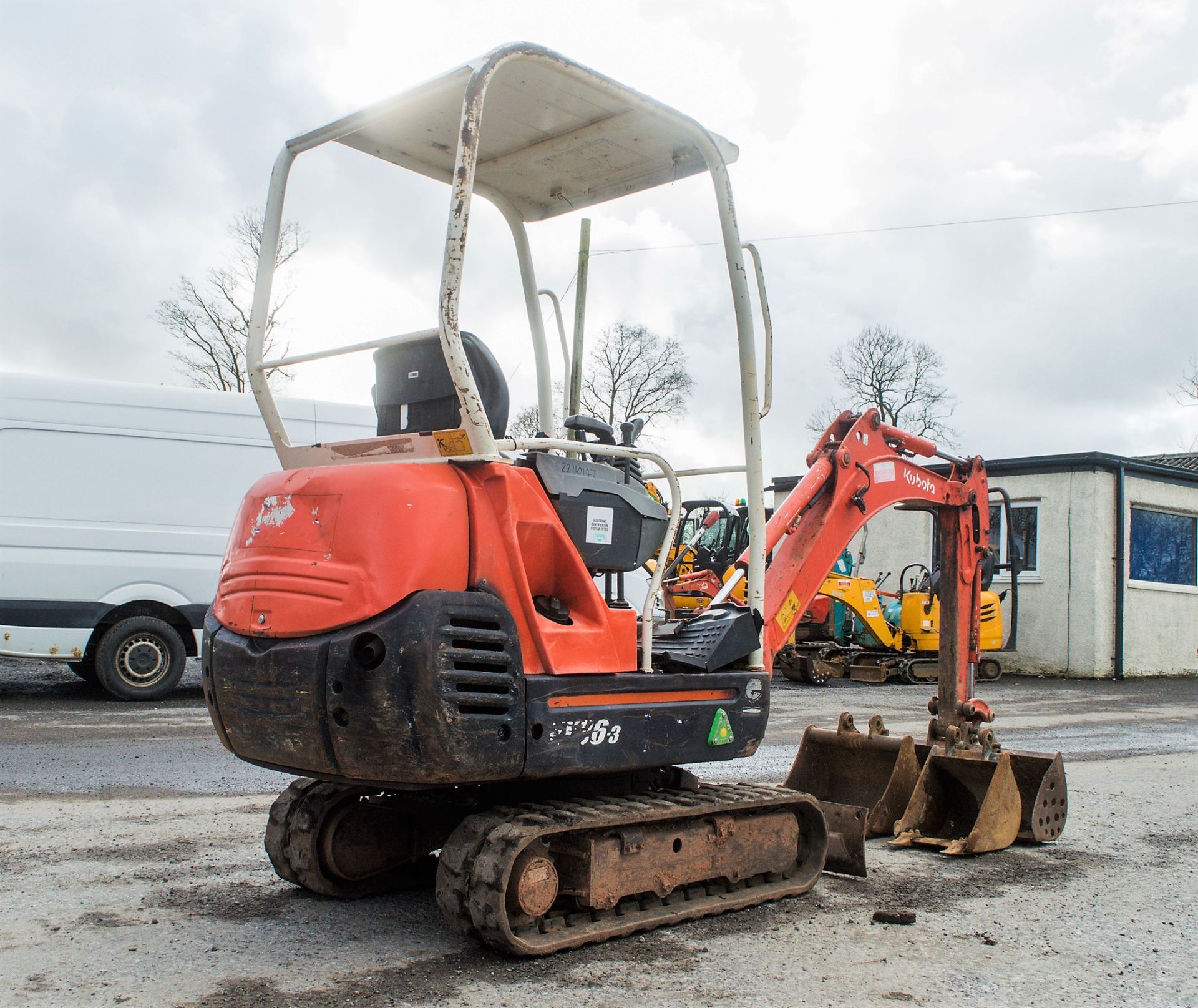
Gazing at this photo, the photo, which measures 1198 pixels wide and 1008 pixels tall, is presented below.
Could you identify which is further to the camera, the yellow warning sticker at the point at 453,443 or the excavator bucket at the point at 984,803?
the excavator bucket at the point at 984,803

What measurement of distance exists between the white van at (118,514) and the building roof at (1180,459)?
3053 centimetres

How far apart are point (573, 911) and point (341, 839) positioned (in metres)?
1.08

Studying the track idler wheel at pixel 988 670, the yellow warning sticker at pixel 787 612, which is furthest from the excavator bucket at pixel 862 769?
the track idler wheel at pixel 988 670

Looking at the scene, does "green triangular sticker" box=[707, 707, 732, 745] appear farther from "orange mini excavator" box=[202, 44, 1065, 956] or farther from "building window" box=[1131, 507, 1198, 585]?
"building window" box=[1131, 507, 1198, 585]

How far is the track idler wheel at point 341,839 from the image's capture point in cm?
471

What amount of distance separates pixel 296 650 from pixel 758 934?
1.94 m

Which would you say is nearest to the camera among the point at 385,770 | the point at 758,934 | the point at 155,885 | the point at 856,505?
the point at 385,770

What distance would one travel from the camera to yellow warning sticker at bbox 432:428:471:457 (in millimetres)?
3904

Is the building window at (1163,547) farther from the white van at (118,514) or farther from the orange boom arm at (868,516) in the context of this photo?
the orange boom arm at (868,516)

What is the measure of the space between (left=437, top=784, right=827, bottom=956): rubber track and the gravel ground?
0.07 metres

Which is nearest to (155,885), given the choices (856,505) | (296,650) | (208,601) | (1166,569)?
(296,650)

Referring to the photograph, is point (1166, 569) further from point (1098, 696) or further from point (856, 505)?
point (856, 505)

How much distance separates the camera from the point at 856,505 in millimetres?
6227

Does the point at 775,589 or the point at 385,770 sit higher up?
the point at 775,589
